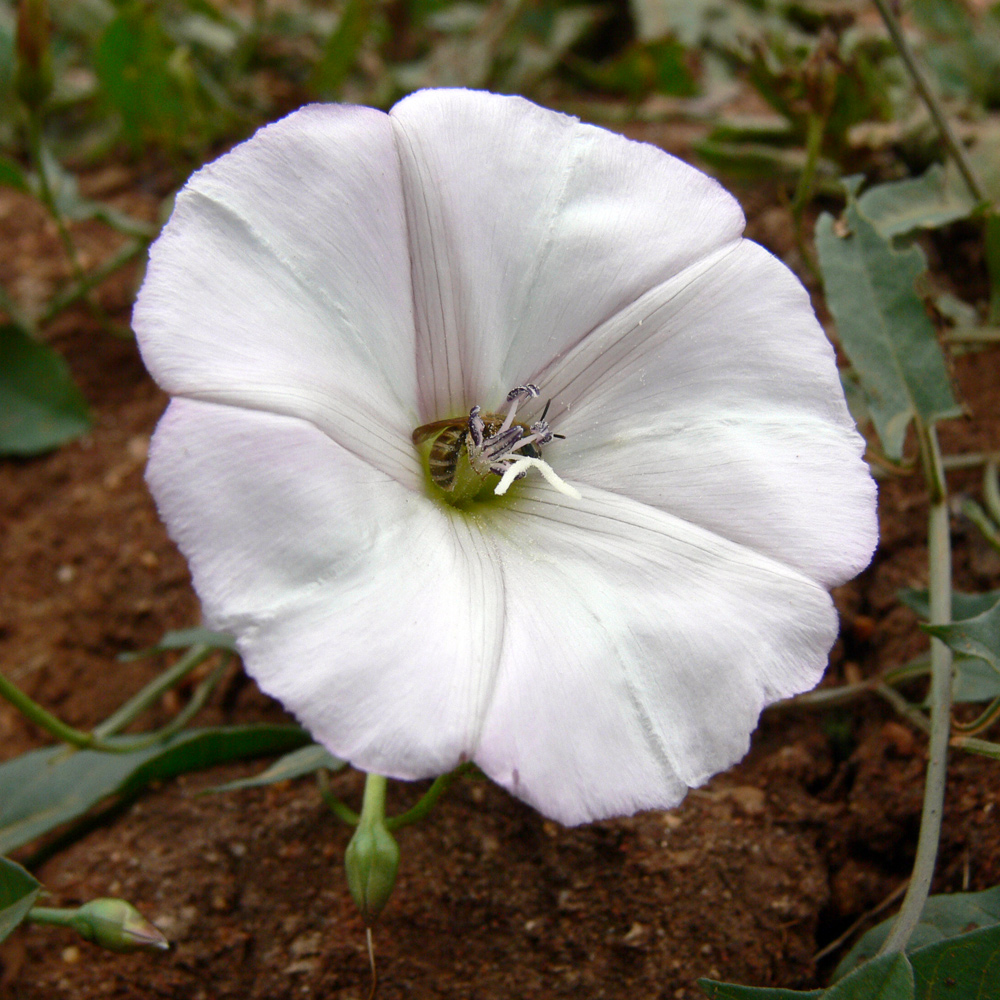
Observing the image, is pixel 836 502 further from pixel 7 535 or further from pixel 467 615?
pixel 7 535

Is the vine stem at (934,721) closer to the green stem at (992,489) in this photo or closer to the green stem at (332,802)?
the green stem at (992,489)

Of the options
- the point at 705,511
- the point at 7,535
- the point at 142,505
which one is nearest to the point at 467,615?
the point at 705,511

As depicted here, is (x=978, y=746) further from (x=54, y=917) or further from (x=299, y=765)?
(x=54, y=917)

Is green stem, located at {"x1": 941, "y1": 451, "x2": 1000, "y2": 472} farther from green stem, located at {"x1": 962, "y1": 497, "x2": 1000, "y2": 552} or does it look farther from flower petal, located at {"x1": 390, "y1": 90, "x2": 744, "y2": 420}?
flower petal, located at {"x1": 390, "y1": 90, "x2": 744, "y2": 420}

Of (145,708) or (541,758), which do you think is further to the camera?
(145,708)

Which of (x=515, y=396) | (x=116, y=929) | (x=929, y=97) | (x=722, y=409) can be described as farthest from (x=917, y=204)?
(x=116, y=929)

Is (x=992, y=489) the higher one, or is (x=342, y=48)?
(x=342, y=48)

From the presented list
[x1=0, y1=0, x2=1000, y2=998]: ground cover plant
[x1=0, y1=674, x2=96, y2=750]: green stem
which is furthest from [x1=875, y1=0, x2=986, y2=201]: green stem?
[x1=0, y1=674, x2=96, y2=750]: green stem
